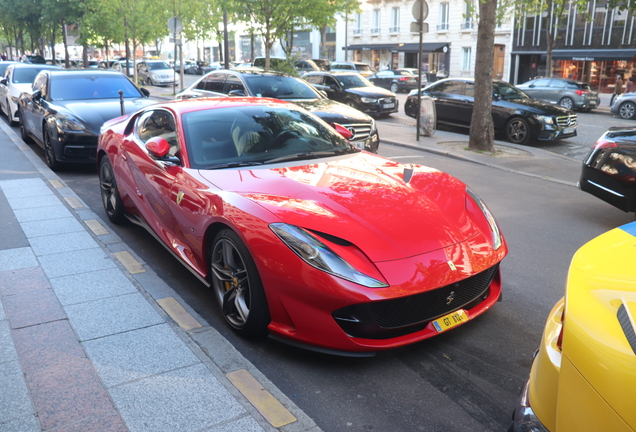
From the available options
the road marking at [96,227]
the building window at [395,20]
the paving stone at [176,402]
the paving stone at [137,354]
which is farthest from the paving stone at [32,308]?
the building window at [395,20]

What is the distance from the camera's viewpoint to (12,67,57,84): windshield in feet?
48.7

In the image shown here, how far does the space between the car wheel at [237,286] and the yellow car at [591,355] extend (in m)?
1.79

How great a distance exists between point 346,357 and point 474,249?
104cm

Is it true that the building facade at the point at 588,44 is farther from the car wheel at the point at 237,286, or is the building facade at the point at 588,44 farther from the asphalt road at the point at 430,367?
the car wheel at the point at 237,286

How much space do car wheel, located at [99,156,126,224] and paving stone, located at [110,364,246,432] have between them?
3298mm

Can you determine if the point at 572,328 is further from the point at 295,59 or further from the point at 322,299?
the point at 295,59

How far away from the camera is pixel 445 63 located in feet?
160

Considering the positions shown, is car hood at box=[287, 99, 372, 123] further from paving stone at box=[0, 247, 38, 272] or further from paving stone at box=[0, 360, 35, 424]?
paving stone at box=[0, 360, 35, 424]

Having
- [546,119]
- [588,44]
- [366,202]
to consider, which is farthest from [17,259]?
[588,44]

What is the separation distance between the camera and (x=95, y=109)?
9.63 meters

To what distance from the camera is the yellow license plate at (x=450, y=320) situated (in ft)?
11.2

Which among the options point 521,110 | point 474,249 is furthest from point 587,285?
point 521,110

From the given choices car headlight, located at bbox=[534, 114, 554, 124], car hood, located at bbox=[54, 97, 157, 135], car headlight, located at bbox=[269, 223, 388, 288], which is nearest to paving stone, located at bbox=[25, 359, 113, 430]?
car headlight, located at bbox=[269, 223, 388, 288]

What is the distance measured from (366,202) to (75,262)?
9.28 feet
